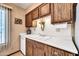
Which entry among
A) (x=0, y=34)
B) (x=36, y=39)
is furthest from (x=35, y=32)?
(x=0, y=34)

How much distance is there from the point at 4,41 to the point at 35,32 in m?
0.39

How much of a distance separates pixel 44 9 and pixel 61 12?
210 millimetres

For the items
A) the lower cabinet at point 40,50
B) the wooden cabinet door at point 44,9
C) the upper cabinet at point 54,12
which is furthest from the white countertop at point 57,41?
the wooden cabinet door at point 44,9

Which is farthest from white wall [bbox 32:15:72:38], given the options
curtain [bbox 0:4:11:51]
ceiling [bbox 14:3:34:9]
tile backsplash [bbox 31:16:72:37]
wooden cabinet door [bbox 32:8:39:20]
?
curtain [bbox 0:4:11:51]

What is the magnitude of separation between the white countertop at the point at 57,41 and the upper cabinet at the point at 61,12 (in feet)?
0.70

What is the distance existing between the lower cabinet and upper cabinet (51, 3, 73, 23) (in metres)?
0.32

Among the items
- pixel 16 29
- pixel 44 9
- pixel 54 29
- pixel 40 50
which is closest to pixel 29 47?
pixel 40 50

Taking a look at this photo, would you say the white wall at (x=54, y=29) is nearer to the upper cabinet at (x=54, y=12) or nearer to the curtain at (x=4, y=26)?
the upper cabinet at (x=54, y=12)

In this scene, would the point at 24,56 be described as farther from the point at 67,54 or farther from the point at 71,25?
the point at 71,25

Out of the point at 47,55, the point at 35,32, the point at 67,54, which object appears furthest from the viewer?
the point at 35,32

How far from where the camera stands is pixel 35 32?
114cm

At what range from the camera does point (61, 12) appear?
3.34 ft

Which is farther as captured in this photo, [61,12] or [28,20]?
[28,20]

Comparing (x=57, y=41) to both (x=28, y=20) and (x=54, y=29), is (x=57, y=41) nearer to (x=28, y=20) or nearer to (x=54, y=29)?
(x=54, y=29)
